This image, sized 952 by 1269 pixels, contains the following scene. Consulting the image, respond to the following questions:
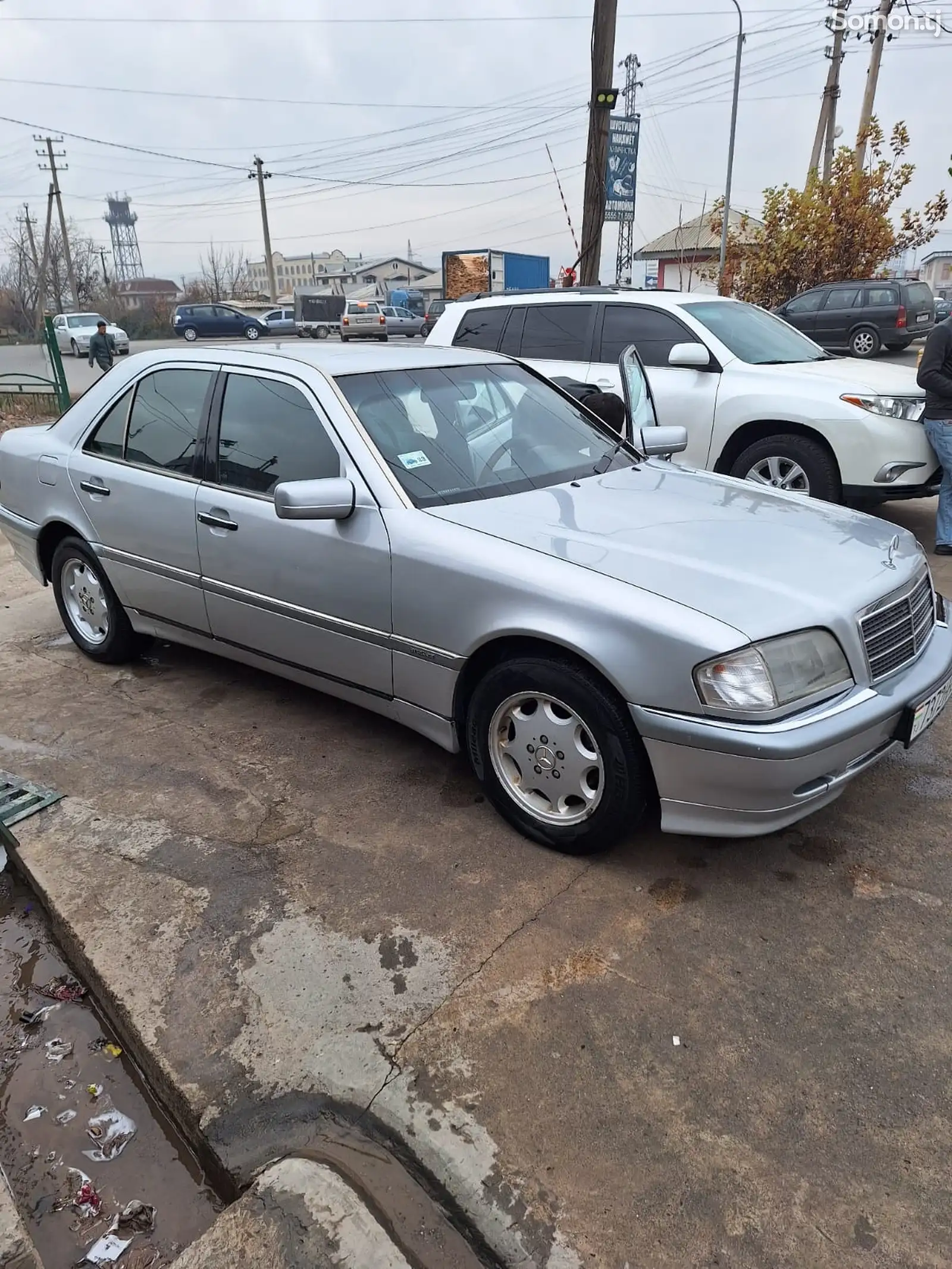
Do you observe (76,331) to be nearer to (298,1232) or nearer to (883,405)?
(883,405)

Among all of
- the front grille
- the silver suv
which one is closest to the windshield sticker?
the front grille

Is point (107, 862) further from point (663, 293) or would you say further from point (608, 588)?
point (663, 293)

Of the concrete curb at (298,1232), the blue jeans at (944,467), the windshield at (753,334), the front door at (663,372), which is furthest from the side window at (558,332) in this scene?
the concrete curb at (298,1232)

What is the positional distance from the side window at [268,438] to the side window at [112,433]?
778 mm

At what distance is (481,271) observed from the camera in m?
30.4

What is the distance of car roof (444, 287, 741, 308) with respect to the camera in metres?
6.52

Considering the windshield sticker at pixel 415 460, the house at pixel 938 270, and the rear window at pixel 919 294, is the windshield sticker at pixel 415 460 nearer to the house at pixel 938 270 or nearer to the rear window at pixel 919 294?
the rear window at pixel 919 294

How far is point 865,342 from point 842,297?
3.37ft

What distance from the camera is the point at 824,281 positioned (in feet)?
62.3

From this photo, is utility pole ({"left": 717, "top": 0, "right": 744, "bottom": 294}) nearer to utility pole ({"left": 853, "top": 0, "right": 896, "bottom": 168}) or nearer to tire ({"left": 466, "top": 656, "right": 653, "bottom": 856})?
utility pole ({"left": 853, "top": 0, "right": 896, "bottom": 168})

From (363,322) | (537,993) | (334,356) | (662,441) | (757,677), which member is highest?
(334,356)

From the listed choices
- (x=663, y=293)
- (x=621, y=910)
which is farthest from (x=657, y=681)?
(x=663, y=293)

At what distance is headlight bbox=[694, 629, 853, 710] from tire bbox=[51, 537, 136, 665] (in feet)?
10.5

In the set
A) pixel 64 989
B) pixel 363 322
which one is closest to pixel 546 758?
pixel 64 989
